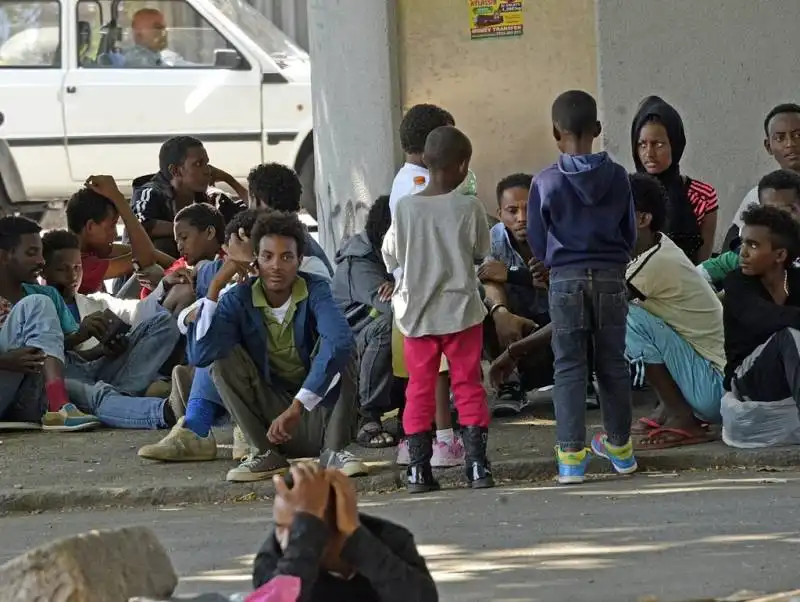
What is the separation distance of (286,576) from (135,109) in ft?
37.7

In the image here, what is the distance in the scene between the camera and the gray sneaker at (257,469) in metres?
7.16

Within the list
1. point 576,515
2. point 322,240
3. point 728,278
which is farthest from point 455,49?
point 576,515

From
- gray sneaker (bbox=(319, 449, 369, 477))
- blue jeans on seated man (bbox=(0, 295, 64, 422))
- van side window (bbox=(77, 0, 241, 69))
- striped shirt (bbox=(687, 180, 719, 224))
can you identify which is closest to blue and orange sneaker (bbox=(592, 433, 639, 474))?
gray sneaker (bbox=(319, 449, 369, 477))

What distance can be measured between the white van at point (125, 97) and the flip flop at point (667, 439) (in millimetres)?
7463

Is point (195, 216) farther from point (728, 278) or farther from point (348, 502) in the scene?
point (348, 502)

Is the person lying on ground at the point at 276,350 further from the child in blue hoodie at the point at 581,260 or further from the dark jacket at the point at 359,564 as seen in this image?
the dark jacket at the point at 359,564

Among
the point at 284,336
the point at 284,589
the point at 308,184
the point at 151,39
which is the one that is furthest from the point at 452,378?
the point at 151,39

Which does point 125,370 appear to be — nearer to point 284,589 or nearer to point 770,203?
point 770,203

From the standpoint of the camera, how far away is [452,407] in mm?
7961

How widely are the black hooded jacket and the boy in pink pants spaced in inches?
77.6

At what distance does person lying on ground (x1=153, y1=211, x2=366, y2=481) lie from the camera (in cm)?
712

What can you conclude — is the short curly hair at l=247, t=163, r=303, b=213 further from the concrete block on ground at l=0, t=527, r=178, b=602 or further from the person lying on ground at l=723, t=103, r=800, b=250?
the concrete block on ground at l=0, t=527, r=178, b=602

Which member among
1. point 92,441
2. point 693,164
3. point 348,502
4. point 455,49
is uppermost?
point 455,49

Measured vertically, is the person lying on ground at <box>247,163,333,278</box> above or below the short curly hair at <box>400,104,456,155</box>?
below
